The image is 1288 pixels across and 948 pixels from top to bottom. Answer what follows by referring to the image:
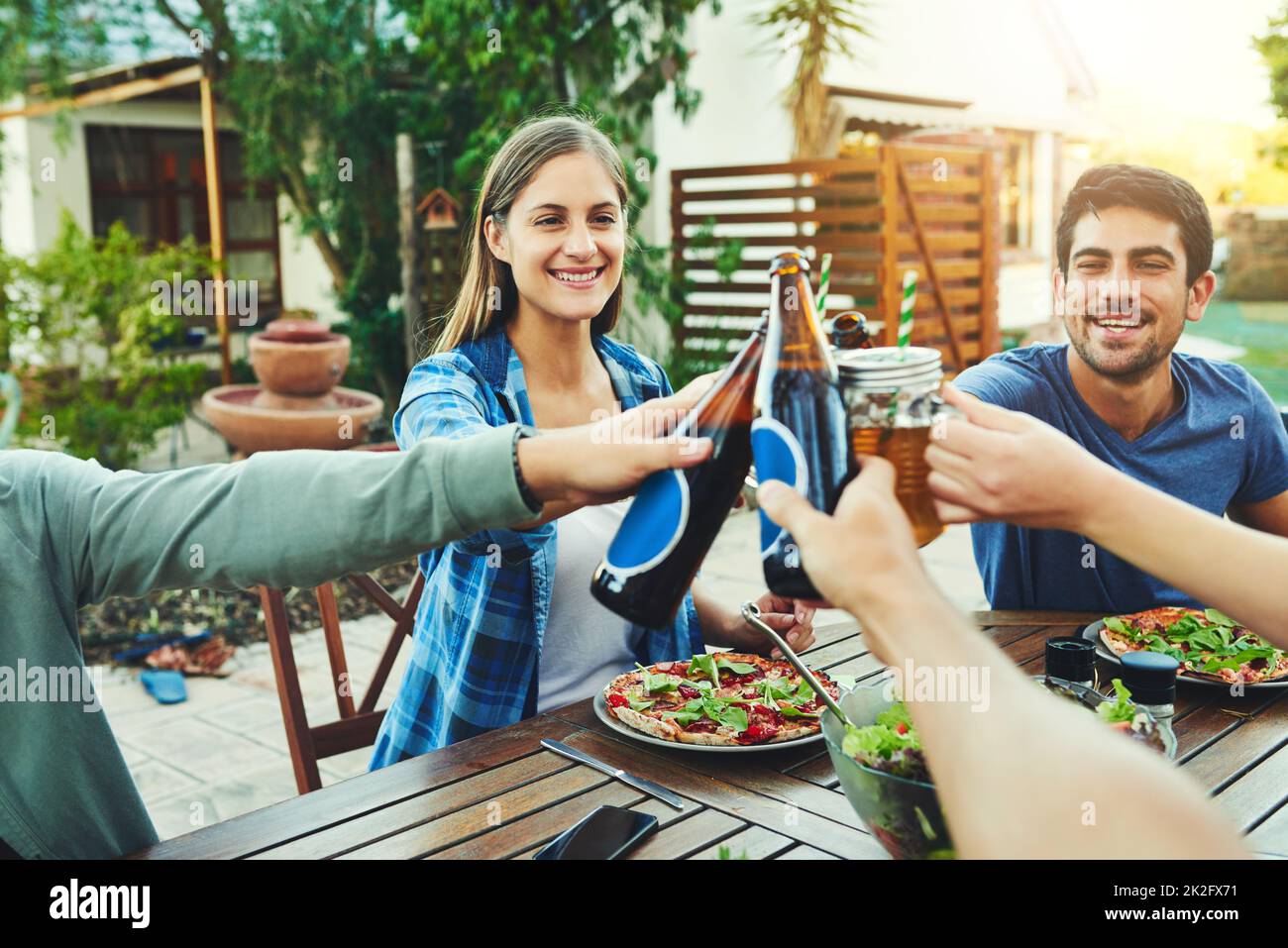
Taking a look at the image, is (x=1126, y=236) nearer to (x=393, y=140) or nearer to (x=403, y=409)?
(x=403, y=409)

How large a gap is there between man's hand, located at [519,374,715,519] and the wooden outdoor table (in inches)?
18.1

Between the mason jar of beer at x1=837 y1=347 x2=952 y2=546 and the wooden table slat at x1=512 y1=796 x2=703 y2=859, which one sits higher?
the mason jar of beer at x1=837 y1=347 x2=952 y2=546

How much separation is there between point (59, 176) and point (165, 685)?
862 cm

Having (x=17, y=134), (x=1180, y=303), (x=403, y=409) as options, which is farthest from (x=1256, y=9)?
(x=403, y=409)

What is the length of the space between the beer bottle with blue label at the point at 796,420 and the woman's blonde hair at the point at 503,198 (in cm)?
142

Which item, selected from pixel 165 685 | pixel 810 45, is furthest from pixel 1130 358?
pixel 810 45

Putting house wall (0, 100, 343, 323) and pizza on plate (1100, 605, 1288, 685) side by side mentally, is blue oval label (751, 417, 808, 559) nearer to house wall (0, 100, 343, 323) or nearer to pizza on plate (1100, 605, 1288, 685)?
pizza on plate (1100, 605, 1288, 685)

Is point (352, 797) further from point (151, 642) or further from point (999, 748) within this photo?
point (151, 642)

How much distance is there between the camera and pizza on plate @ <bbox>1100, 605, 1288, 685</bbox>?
1.84 metres

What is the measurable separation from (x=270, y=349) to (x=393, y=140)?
3.06 meters

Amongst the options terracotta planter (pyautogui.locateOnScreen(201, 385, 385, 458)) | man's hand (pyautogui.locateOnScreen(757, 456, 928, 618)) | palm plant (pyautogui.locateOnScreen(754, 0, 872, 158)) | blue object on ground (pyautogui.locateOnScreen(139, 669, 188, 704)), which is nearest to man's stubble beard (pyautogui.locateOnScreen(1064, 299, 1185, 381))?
man's hand (pyautogui.locateOnScreen(757, 456, 928, 618))

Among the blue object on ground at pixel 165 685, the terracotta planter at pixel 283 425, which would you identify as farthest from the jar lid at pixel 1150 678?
the terracotta planter at pixel 283 425

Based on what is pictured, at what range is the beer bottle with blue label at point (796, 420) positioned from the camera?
1024mm
